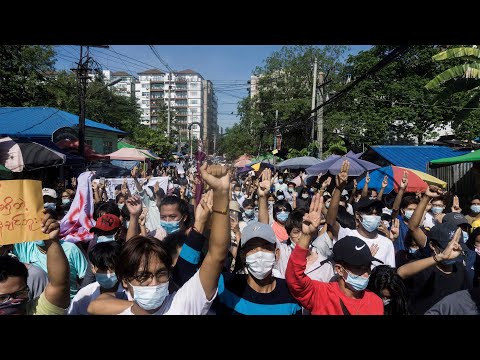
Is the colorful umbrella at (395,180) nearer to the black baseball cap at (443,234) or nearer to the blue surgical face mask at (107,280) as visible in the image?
the black baseball cap at (443,234)

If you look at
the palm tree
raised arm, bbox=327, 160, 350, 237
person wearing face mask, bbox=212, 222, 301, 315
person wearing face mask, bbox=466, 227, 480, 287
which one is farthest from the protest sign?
the palm tree

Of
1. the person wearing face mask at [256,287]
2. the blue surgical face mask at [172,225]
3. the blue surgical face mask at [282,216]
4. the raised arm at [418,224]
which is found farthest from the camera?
the blue surgical face mask at [282,216]

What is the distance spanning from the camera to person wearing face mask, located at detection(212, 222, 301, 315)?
2.40 m

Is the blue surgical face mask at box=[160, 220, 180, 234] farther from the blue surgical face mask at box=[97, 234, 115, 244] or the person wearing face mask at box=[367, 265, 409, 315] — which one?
the person wearing face mask at box=[367, 265, 409, 315]

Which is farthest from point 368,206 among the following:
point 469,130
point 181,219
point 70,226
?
point 469,130

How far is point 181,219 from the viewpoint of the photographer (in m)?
3.77

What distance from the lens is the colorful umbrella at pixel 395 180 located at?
836 centimetres

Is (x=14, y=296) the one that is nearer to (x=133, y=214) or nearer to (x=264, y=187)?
(x=133, y=214)

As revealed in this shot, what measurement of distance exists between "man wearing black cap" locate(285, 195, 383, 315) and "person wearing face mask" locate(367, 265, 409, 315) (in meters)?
0.27

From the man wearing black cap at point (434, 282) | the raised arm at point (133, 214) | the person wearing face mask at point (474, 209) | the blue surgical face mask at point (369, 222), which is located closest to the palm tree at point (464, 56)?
the person wearing face mask at point (474, 209)

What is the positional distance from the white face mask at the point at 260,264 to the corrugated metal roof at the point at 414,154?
1323 centimetres

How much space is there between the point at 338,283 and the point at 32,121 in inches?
694
